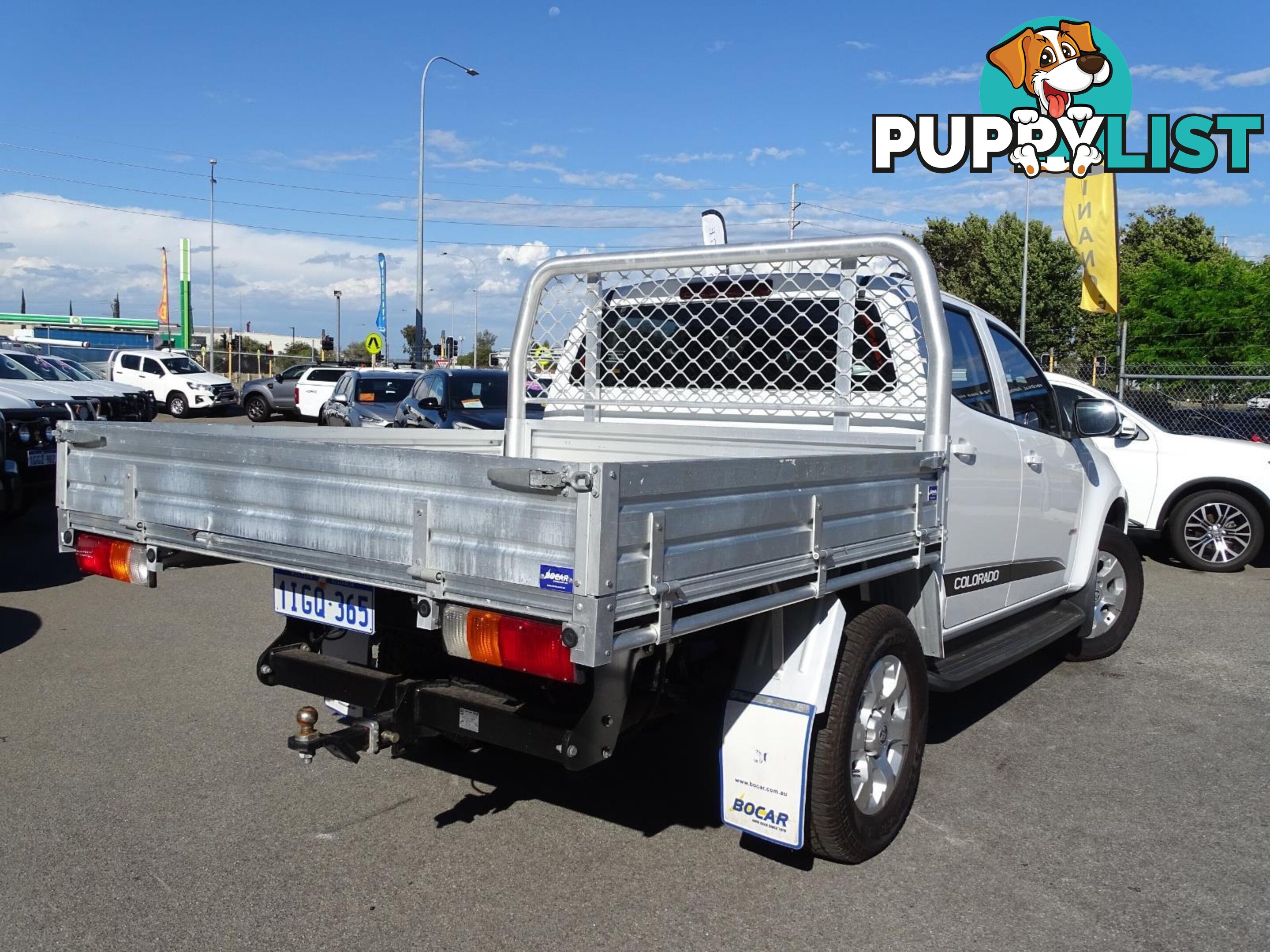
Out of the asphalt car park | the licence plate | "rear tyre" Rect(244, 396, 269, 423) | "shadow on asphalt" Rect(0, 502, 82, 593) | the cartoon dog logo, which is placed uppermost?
the cartoon dog logo

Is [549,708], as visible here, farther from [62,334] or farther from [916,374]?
[62,334]

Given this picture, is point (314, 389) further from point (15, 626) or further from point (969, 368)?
point (969, 368)

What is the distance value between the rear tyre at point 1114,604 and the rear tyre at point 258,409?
27.1 metres

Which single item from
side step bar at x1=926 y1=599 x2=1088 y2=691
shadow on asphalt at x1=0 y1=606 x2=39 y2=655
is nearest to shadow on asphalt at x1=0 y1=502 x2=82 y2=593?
shadow on asphalt at x1=0 y1=606 x2=39 y2=655

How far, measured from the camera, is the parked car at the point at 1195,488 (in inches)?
391

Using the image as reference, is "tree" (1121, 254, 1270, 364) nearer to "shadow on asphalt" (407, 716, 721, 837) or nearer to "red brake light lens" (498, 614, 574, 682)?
"shadow on asphalt" (407, 716, 721, 837)

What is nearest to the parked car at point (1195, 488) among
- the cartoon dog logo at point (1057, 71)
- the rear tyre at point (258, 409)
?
the cartoon dog logo at point (1057, 71)

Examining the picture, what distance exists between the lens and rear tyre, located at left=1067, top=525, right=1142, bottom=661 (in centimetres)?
667

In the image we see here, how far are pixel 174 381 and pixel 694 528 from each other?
30.4m

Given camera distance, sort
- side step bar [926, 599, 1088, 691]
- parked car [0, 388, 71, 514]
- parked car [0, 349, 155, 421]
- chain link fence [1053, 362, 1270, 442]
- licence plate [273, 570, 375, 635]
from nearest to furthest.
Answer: licence plate [273, 570, 375, 635], side step bar [926, 599, 1088, 691], parked car [0, 388, 71, 514], chain link fence [1053, 362, 1270, 442], parked car [0, 349, 155, 421]

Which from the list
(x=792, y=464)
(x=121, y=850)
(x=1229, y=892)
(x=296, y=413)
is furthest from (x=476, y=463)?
(x=296, y=413)

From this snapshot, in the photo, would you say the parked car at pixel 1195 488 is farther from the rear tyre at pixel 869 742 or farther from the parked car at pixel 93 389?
the parked car at pixel 93 389

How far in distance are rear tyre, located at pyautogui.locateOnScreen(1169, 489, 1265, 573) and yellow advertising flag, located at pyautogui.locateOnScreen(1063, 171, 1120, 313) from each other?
6.37m

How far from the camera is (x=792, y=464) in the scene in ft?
10.1
